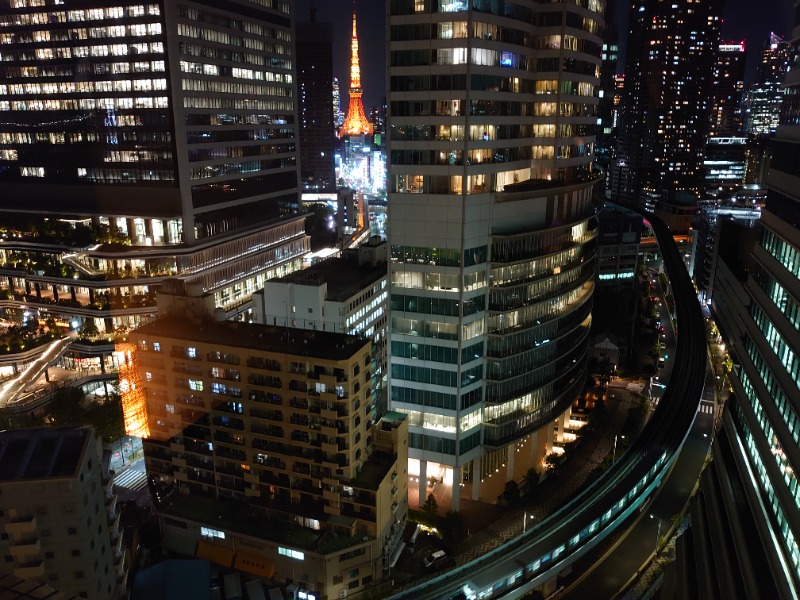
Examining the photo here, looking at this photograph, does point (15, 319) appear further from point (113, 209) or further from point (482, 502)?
point (482, 502)

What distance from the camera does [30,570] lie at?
112ft

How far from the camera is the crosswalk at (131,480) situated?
58406mm

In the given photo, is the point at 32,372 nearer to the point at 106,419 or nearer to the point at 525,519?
the point at 106,419

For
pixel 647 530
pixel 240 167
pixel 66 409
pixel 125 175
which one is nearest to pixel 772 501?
pixel 647 530

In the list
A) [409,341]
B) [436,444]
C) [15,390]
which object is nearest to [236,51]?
[15,390]

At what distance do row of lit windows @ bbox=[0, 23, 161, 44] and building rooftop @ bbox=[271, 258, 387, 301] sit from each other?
39691 millimetres

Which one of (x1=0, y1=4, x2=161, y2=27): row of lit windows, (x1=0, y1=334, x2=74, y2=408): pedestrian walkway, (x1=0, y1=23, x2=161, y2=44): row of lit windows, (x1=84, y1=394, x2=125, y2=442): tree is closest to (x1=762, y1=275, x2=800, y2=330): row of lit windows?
(x1=84, y1=394, x2=125, y2=442): tree

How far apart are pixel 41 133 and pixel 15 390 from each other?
4105 cm

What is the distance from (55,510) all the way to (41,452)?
144 inches

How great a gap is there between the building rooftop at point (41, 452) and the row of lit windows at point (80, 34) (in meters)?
61.2

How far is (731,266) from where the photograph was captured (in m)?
92.0

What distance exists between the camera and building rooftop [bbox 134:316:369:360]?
44.6 meters

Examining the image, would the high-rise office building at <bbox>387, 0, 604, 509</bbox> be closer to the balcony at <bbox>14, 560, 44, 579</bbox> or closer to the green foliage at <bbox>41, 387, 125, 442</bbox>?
the balcony at <bbox>14, 560, 44, 579</bbox>

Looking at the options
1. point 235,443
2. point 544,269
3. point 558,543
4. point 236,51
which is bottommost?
point 558,543
